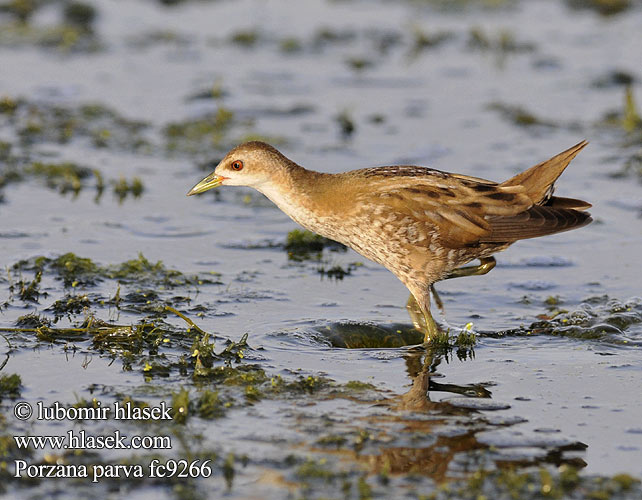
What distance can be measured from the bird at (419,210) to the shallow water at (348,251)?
0.54 m

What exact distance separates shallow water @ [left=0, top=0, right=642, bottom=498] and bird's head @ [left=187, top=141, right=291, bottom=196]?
0.89 meters

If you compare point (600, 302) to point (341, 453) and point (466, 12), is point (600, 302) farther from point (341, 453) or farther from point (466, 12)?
point (466, 12)

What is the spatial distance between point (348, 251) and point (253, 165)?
1.88 metres

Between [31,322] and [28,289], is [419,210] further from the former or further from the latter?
[28,289]

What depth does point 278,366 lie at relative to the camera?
622 centimetres

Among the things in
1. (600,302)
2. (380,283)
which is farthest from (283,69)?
(600,302)

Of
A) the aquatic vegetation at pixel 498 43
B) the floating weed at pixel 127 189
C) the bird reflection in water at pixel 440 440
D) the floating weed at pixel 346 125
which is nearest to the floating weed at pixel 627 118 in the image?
the aquatic vegetation at pixel 498 43

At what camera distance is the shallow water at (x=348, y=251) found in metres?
5.31

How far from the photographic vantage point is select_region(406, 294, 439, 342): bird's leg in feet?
22.1

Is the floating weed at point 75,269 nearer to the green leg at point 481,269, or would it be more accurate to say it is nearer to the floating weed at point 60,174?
the floating weed at point 60,174

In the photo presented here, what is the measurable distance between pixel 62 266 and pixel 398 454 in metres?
3.53

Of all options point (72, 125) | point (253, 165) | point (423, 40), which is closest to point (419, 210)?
point (253, 165)

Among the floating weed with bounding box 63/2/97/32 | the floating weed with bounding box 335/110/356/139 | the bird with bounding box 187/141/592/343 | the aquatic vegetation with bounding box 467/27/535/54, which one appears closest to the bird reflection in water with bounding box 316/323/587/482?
the bird with bounding box 187/141/592/343

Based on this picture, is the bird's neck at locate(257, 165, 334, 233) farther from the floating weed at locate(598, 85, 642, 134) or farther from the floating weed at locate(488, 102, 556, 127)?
the floating weed at locate(598, 85, 642, 134)
